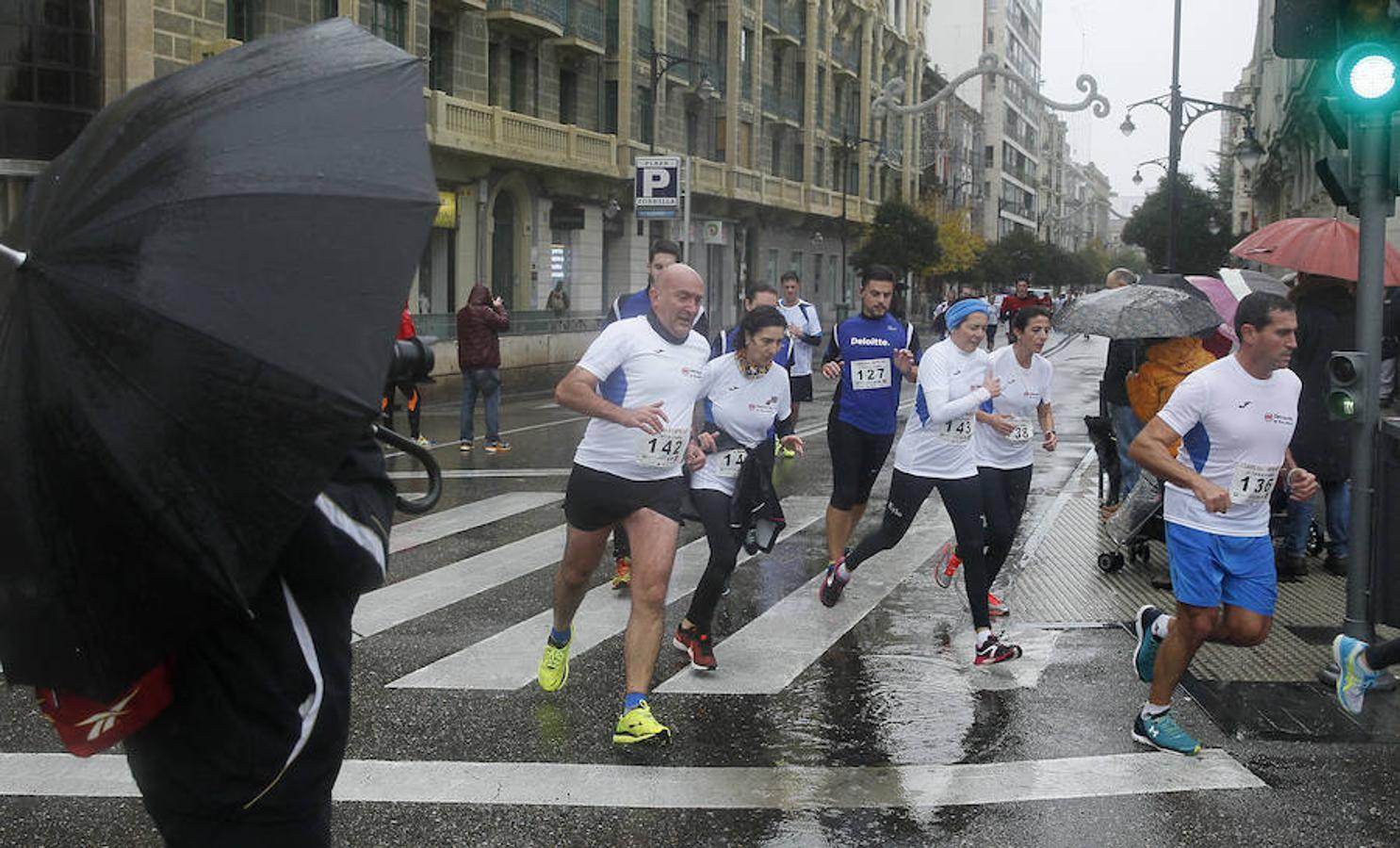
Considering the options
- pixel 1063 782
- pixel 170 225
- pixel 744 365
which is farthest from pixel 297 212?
pixel 744 365

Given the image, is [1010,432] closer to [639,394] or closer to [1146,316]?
[1146,316]

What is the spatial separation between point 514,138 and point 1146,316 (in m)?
24.7

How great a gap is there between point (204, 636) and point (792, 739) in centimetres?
336

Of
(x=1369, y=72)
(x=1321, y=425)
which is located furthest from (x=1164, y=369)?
(x=1369, y=72)

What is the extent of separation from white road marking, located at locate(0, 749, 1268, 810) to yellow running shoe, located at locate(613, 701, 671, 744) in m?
0.22

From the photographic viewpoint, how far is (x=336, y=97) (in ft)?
7.79

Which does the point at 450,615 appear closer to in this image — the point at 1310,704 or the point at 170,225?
the point at 1310,704

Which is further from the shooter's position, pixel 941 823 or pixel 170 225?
pixel 941 823

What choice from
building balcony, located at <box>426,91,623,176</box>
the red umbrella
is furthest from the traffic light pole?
building balcony, located at <box>426,91,623,176</box>

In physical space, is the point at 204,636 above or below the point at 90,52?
below

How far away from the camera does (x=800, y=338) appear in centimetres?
1271

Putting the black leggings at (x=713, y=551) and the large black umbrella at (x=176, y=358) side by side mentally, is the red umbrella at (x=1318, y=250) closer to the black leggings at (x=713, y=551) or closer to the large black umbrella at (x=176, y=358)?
the black leggings at (x=713, y=551)

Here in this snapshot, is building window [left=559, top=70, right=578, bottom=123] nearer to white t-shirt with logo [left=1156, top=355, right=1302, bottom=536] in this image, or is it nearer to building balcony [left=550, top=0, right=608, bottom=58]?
building balcony [left=550, top=0, right=608, bottom=58]

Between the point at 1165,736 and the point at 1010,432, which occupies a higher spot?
the point at 1010,432
